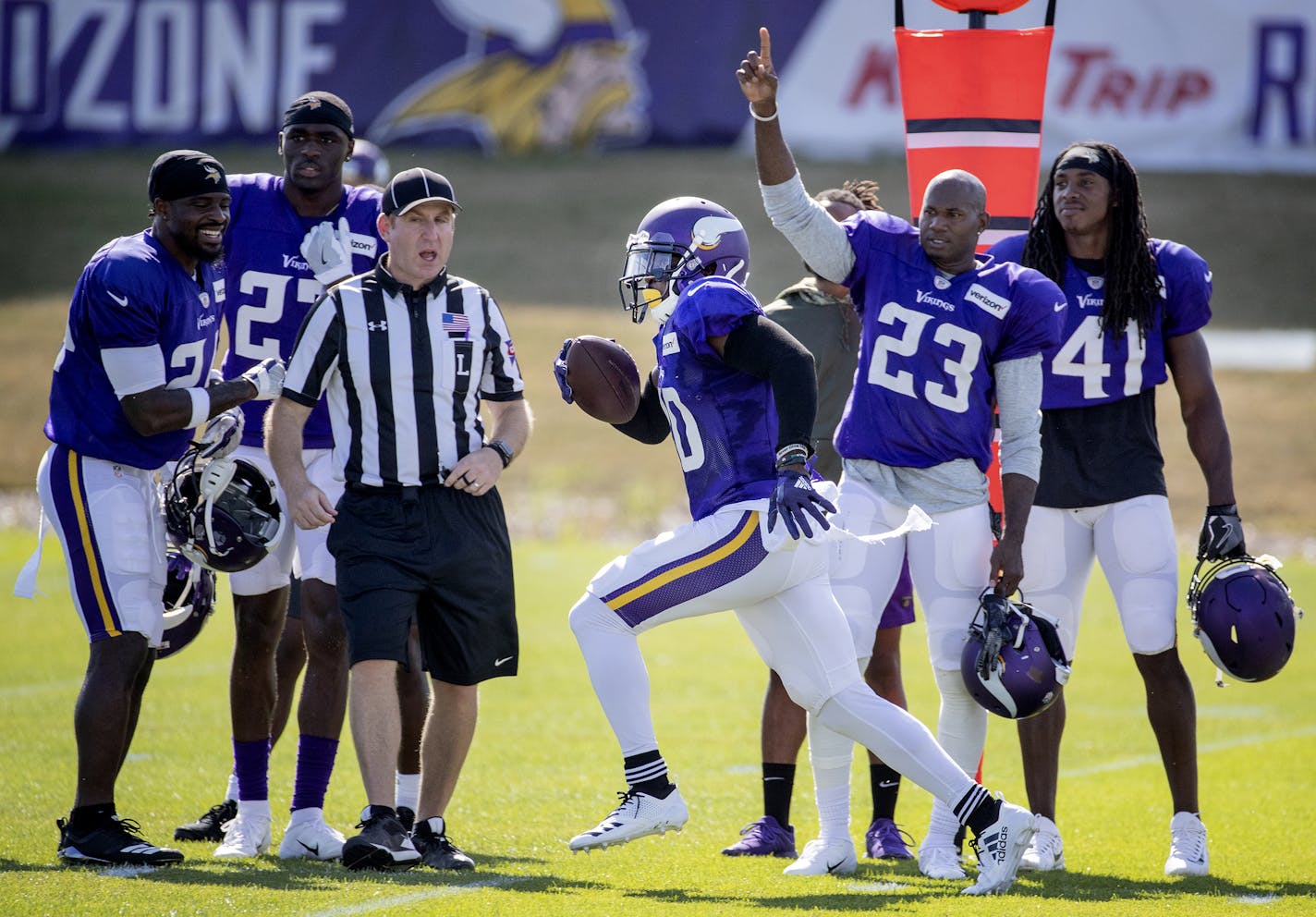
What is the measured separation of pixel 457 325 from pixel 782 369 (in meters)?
1.04

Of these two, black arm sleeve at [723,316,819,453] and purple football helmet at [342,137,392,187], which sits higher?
purple football helmet at [342,137,392,187]

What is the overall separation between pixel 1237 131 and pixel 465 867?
16624 millimetres

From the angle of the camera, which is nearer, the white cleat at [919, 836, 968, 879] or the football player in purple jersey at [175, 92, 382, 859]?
the white cleat at [919, 836, 968, 879]

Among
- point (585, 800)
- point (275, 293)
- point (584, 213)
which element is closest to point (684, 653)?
point (585, 800)

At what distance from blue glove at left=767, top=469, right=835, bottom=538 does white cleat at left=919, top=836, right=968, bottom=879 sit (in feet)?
3.64

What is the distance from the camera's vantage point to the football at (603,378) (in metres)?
4.25

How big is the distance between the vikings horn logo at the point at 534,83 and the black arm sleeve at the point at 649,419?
15187 millimetres

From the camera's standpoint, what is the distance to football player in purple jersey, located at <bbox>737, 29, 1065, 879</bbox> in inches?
171

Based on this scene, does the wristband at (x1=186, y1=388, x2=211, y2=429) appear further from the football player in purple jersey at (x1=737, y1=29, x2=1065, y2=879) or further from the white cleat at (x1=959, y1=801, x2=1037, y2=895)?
the white cleat at (x1=959, y1=801, x2=1037, y2=895)

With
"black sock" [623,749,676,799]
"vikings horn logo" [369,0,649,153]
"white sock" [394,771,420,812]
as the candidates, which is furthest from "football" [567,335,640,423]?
"vikings horn logo" [369,0,649,153]

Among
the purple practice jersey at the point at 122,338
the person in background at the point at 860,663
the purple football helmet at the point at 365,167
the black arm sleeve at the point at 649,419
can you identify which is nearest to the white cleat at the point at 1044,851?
the person in background at the point at 860,663

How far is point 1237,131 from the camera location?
60.3 ft

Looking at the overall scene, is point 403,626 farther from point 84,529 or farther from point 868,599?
point 868,599

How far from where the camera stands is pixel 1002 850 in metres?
3.97
